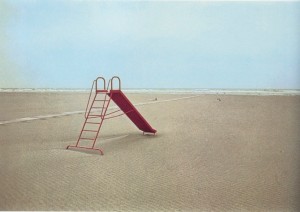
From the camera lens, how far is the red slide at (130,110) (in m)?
5.96

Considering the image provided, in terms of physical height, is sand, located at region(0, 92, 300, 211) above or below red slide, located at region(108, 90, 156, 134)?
below

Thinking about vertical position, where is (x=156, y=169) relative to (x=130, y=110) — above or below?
below

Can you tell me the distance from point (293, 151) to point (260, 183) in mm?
1559

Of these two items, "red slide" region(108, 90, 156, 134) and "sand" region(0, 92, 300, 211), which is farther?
"red slide" region(108, 90, 156, 134)

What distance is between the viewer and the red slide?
235 inches

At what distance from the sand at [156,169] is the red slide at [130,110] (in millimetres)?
169

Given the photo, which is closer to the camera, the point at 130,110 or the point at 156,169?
the point at 156,169

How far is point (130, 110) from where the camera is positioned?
241 inches

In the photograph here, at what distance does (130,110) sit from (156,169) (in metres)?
2.23

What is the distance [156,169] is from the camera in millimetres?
4004

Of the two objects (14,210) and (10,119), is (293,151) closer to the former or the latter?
(14,210)

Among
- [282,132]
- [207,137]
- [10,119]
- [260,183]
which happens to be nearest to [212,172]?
[260,183]

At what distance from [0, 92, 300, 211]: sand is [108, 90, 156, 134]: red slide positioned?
0.17 metres

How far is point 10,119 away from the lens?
24.2 feet
